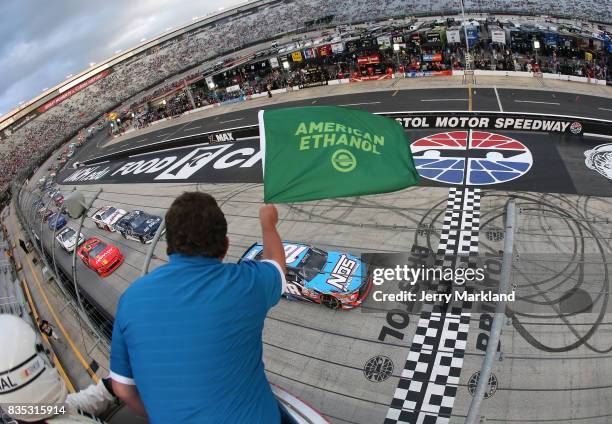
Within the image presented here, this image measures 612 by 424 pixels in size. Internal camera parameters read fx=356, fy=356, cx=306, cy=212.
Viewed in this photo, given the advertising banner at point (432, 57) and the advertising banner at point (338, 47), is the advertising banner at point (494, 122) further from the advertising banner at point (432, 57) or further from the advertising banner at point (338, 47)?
the advertising banner at point (338, 47)

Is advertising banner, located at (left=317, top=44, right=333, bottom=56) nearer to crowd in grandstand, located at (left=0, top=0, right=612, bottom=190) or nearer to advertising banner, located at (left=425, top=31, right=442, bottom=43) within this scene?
crowd in grandstand, located at (left=0, top=0, right=612, bottom=190)

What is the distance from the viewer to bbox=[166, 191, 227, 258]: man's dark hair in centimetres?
189

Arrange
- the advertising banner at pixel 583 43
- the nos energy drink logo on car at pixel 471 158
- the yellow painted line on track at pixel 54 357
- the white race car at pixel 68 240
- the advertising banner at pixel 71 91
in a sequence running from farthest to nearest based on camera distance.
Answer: the advertising banner at pixel 71 91 < the advertising banner at pixel 583 43 < the white race car at pixel 68 240 < the nos energy drink logo on car at pixel 471 158 < the yellow painted line on track at pixel 54 357

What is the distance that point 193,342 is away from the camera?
1.68 meters

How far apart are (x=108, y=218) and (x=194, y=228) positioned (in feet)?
60.5

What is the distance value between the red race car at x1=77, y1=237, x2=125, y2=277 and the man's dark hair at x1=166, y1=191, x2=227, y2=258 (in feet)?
47.3

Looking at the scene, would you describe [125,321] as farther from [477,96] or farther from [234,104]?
[234,104]

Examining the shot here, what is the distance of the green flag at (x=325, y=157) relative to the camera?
4.21m

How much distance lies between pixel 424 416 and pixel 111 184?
2481 cm

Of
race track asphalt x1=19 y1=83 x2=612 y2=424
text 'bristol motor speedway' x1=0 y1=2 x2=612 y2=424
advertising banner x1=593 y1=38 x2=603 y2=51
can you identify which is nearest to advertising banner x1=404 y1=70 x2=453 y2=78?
text 'bristol motor speedway' x1=0 y1=2 x2=612 y2=424

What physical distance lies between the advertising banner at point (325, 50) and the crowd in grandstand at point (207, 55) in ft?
4.33

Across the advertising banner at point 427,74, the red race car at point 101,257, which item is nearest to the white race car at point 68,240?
the red race car at point 101,257

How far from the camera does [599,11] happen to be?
3088 cm

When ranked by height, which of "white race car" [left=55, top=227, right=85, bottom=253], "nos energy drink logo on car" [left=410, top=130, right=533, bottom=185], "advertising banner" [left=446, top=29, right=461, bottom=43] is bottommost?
"white race car" [left=55, top=227, right=85, bottom=253]
